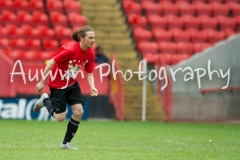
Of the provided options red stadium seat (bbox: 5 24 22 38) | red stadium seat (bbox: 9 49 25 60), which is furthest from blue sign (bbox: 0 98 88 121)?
red stadium seat (bbox: 5 24 22 38)

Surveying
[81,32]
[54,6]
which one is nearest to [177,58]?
[54,6]

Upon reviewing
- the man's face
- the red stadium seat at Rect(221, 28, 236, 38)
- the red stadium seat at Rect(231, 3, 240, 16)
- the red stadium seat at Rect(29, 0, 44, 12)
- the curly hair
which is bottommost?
A: the man's face

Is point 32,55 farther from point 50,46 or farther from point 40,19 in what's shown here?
point 40,19

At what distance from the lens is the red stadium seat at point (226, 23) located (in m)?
22.0

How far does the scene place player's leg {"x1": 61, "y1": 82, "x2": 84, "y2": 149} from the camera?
9297mm

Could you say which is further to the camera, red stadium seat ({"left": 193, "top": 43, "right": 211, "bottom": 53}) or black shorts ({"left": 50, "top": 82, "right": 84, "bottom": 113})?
red stadium seat ({"left": 193, "top": 43, "right": 211, "bottom": 53})

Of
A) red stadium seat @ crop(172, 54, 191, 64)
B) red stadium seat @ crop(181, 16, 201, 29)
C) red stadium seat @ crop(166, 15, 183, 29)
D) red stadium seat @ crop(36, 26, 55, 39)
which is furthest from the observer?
red stadium seat @ crop(181, 16, 201, 29)

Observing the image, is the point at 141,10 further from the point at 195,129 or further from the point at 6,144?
the point at 6,144

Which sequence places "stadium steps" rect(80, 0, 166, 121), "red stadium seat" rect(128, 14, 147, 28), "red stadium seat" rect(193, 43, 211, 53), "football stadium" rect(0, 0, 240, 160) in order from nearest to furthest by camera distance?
"football stadium" rect(0, 0, 240, 160), "stadium steps" rect(80, 0, 166, 121), "red stadium seat" rect(193, 43, 211, 53), "red stadium seat" rect(128, 14, 147, 28)

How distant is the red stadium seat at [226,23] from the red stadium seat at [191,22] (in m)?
0.84

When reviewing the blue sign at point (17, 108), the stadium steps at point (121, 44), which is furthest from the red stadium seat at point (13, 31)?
the blue sign at point (17, 108)

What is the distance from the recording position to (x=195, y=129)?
15.0 meters

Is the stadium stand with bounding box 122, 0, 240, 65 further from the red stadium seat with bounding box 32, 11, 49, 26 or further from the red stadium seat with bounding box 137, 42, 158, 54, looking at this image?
the red stadium seat with bounding box 32, 11, 49, 26

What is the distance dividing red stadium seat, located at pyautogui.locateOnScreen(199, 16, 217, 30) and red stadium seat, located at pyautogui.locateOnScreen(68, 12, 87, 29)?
4.17 metres
